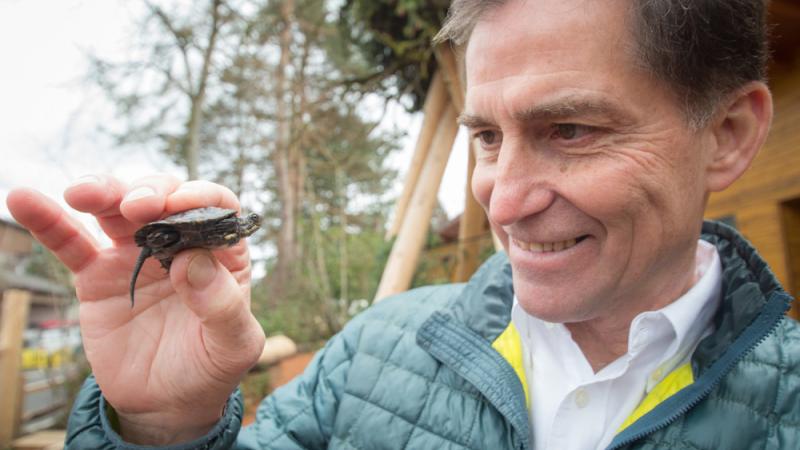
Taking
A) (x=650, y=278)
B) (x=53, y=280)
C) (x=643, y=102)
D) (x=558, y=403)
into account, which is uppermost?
(x=643, y=102)

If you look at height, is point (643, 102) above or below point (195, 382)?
above

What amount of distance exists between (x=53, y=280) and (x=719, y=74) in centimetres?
903

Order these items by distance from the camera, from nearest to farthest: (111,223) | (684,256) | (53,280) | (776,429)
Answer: (776,429)
(111,223)
(684,256)
(53,280)

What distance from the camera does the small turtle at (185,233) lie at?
1.19 metres

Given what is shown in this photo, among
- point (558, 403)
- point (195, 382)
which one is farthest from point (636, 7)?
point (195, 382)

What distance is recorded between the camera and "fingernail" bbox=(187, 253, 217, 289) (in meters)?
1.20

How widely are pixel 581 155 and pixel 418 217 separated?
11.1ft

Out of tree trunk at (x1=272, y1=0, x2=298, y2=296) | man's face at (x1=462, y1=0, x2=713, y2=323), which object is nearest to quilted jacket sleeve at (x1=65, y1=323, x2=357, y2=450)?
man's face at (x1=462, y1=0, x2=713, y2=323)

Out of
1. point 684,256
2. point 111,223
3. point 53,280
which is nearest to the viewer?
point 111,223

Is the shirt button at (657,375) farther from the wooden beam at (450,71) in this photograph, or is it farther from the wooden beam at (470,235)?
the wooden beam at (470,235)

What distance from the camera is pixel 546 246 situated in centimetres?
134

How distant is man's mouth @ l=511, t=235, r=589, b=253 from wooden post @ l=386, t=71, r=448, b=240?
3.77m

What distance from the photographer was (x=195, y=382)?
1.30 meters

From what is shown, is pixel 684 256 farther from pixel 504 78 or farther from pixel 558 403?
pixel 504 78
